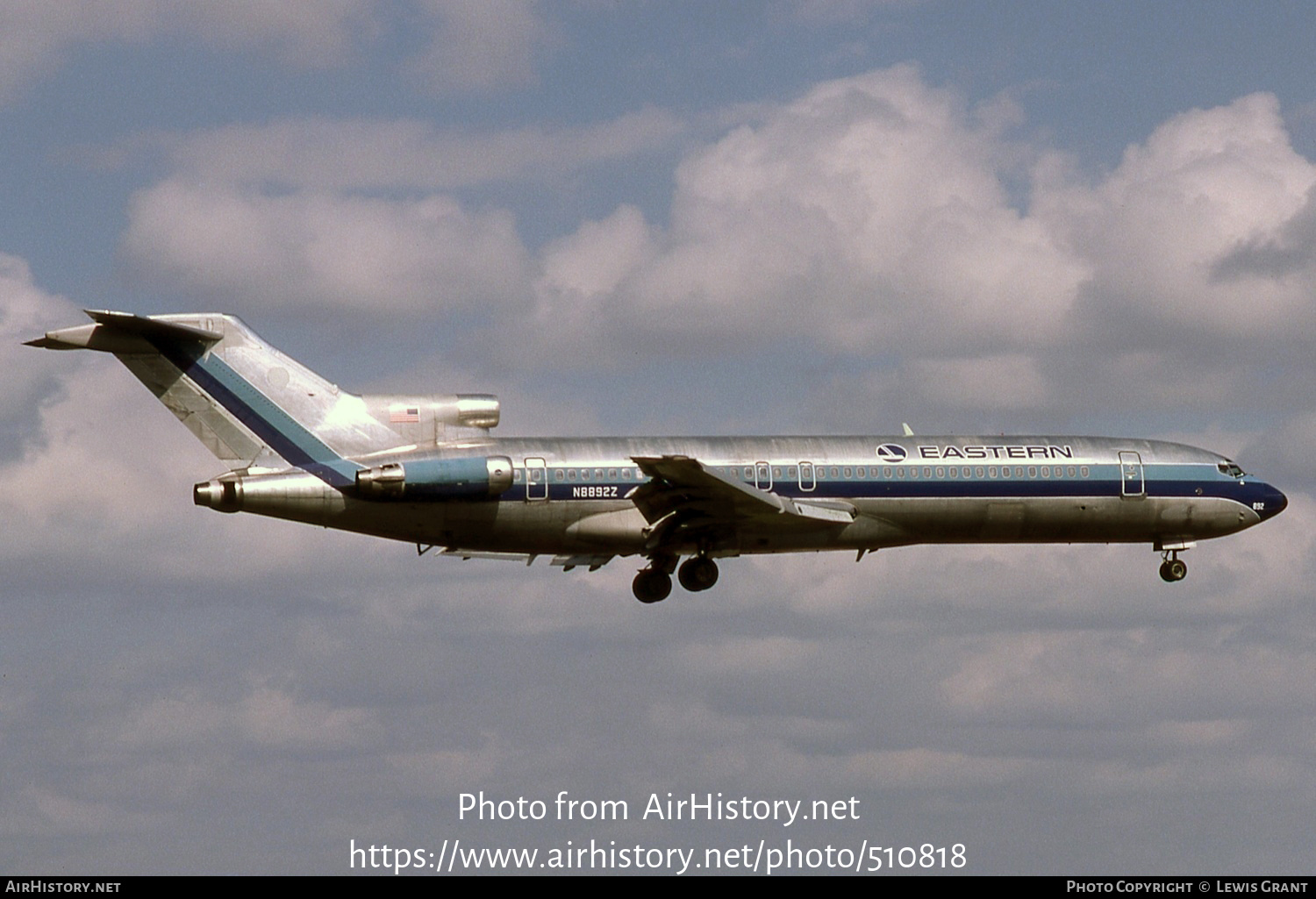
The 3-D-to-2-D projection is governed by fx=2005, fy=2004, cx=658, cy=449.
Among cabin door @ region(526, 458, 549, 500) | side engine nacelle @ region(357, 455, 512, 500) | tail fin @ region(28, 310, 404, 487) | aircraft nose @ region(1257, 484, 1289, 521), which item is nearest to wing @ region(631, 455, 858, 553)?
cabin door @ region(526, 458, 549, 500)

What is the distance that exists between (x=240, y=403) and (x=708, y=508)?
42.7ft

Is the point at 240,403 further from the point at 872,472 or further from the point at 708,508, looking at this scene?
the point at 872,472

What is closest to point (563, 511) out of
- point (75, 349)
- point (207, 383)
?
point (207, 383)

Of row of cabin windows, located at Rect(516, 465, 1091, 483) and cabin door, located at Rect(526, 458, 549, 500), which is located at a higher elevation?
row of cabin windows, located at Rect(516, 465, 1091, 483)

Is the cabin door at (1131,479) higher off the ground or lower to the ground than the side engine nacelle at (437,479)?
higher

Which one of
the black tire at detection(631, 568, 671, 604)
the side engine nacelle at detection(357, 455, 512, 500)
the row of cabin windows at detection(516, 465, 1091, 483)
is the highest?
the row of cabin windows at detection(516, 465, 1091, 483)

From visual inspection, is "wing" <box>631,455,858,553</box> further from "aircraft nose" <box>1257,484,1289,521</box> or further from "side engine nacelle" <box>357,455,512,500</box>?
"aircraft nose" <box>1257,484,1289,521</box>

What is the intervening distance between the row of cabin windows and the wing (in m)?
0.66

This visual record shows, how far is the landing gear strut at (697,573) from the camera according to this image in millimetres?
56500

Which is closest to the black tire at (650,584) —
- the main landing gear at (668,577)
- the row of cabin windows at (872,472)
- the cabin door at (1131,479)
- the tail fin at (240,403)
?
the main landing gear at (668,577)

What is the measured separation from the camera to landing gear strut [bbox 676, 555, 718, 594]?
56500 mm

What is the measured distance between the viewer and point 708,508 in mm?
53906

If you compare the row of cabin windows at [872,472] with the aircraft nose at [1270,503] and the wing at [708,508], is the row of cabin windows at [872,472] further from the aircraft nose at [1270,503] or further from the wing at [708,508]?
the aircraft nose at [1270,503]

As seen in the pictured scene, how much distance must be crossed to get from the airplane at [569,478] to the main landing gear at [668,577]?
48 mm
